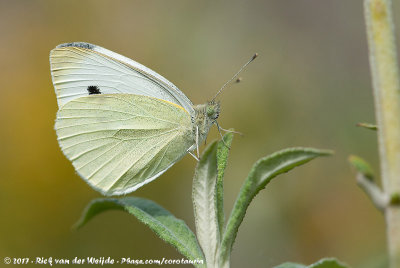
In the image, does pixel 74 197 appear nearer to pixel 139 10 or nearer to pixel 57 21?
pixel 57 21

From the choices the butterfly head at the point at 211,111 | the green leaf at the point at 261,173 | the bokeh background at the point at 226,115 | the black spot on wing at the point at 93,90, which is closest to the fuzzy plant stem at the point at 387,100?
the green leaf at the point at 261,173

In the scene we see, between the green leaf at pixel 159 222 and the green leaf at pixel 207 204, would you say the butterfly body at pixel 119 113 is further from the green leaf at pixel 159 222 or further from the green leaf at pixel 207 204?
the green leaf at pixel 207 204

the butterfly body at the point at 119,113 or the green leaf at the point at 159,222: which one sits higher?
the butterfly body at the point at 119,113

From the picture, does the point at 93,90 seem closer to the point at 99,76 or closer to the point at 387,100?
the point at 99,76

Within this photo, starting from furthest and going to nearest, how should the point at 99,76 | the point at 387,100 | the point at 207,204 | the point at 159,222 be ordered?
the point at 99,76, the point at 159,222, the point at 207,204, the point at 387,100

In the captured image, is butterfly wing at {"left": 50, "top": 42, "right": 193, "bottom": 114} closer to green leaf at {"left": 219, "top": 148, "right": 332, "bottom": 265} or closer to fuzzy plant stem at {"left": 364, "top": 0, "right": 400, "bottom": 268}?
green leaf at {"left": 219, "top": 148, "right": 332, "bottom": 265}

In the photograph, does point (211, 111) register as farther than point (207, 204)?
Yes

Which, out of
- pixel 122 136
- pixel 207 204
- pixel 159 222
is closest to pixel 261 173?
pixel 207 204
